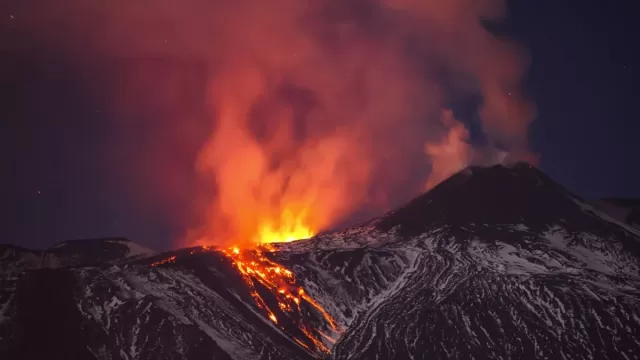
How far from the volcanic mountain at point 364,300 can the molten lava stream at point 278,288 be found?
35 cm

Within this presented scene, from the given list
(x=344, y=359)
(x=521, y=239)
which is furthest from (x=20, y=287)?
(x=521, y=239)

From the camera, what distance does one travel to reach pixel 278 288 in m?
120

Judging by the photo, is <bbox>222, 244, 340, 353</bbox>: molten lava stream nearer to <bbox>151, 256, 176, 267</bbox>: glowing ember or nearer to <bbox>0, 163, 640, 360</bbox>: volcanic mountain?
<bbox>0, 163, 640, 360</bbox>: volcanic mountain

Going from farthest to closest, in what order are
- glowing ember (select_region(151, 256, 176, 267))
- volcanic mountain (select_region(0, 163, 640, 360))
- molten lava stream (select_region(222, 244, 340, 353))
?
glowing ember (select_region(151, 256, 176, 267)), molten lava stream (select_region(222, 244, 340, 353)), volcanic mountain (select_region(0, 163, 640, 360))

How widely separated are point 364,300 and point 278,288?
1509cm

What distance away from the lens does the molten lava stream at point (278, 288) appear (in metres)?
108

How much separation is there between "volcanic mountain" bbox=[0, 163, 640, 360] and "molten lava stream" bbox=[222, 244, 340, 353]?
1.16 ft

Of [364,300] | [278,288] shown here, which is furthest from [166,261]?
[364,300]

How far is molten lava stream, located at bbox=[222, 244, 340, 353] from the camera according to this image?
108 metres

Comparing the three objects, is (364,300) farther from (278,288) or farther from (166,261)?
(166,261)

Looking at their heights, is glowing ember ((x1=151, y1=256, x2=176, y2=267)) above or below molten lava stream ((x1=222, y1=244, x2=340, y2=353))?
above

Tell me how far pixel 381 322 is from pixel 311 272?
19.9 metres

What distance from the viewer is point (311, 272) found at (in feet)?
419

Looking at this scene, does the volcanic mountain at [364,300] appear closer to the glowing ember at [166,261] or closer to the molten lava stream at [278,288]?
the molten lava stream at [278,288]
